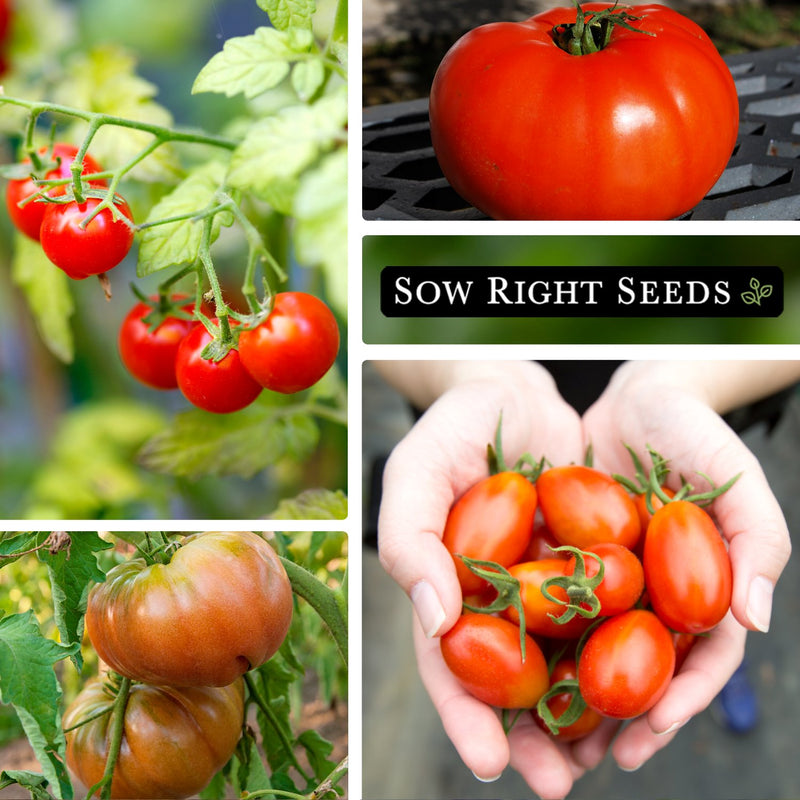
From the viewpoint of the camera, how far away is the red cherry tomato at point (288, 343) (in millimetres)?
730

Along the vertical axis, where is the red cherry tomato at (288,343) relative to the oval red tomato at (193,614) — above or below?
above

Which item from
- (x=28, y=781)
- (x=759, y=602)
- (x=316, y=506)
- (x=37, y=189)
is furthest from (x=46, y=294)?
(x=759, y=602)

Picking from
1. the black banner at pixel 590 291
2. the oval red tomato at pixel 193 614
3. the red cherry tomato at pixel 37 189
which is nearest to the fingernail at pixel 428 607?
the oval red tomato at pixel 193 614

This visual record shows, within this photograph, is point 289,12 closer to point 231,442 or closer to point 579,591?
point 231,442

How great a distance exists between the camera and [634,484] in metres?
0.81

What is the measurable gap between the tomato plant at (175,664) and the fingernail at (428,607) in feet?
0.31

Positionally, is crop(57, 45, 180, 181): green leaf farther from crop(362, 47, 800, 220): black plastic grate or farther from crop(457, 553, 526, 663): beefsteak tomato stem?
crop(457, 553, 526, 663): beefsteak tomato stem

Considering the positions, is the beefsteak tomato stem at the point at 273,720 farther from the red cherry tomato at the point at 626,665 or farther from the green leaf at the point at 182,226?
the green leaf at the point at 182,226

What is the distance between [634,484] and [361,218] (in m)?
0.34

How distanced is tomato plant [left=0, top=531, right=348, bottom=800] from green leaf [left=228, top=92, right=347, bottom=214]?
304mm

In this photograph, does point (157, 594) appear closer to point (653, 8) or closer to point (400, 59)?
point (400, 59)

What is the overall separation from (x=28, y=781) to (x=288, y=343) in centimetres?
44

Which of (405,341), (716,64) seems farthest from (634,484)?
(716,64)

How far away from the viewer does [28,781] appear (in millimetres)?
779
